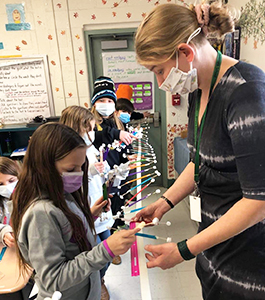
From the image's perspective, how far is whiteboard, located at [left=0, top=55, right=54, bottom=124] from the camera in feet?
10.5

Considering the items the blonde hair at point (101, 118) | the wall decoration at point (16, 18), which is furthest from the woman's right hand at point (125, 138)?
the wall decoration at point (16, 18)

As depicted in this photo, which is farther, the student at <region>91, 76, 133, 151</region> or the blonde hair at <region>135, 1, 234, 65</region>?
the student at <region>91, 76, 133, 151</region>

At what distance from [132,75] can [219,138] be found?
2.88m

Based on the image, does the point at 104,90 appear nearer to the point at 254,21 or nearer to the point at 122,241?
the point at 254,21

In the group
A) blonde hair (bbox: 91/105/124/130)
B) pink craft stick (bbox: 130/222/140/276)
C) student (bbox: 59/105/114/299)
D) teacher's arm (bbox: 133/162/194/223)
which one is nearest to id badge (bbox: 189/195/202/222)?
teacher's arm (bbox: 133/162/194/223)

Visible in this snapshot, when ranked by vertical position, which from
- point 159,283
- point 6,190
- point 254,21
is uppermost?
point 254,21

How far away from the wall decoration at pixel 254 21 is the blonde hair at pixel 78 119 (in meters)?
1.73

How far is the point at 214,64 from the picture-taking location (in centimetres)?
80

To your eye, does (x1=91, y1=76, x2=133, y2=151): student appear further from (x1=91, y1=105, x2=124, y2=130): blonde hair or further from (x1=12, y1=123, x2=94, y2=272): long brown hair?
(x1=12, y1=123, x2=94, y2=272): long brown hair

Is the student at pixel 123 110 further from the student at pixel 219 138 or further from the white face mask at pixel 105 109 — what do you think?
the student at pixel 219 138

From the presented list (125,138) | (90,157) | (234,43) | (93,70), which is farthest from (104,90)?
(234,43)

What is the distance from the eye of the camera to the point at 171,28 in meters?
0.73

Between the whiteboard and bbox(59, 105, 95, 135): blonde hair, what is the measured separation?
1716 mm

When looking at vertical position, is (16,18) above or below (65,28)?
above
